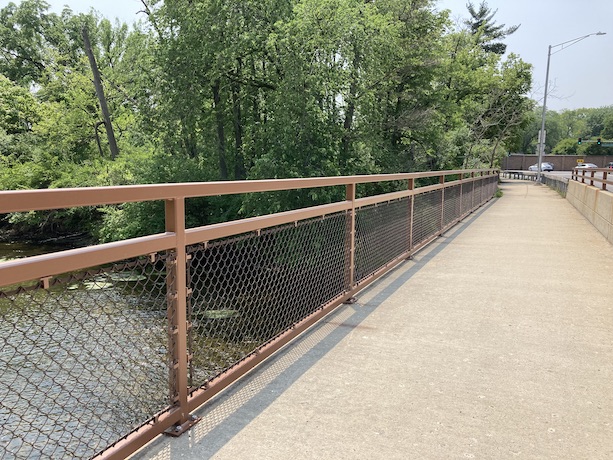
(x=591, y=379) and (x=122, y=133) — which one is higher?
(x=122, y=133)

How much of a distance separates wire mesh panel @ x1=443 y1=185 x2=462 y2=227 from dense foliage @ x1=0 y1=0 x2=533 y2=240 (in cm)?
392

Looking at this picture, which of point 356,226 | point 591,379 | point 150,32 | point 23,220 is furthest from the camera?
point 23,220

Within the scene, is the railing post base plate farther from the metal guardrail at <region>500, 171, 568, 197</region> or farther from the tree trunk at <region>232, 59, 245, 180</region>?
the metal guardrail at <region>500, 171, 568, 197</region>

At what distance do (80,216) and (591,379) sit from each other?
20986 mm

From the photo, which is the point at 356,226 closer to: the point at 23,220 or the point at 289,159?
the point at 289,159

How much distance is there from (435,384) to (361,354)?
2.03 feet

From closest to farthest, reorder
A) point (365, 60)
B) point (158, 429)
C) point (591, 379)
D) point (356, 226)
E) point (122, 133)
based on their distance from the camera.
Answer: point (158, 429) → point (591, 379) → point (356, 226) → point (365, 60) → point (122, 133)

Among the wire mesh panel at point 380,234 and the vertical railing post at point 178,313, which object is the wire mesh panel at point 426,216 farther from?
the vertical railing post at point 178,313

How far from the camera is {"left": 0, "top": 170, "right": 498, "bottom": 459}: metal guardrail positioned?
1946 mm

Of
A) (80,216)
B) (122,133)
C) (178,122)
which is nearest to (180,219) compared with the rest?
(178,122)

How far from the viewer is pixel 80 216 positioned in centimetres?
2036

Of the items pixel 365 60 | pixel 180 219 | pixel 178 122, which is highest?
pixel 365 60

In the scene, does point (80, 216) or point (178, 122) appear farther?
point (80, 216)

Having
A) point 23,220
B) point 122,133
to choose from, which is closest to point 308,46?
point 23,220
